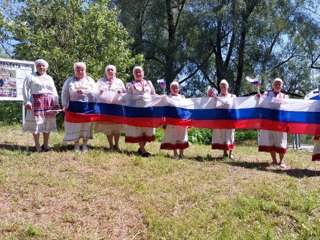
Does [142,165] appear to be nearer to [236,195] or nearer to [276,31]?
[236,195]

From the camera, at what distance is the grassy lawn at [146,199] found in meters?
4.90

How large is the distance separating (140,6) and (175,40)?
266 centimetres

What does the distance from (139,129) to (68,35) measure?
961 cm

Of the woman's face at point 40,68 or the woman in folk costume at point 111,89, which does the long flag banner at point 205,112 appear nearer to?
the woman in folk costume at point 111,89

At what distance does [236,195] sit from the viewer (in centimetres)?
582

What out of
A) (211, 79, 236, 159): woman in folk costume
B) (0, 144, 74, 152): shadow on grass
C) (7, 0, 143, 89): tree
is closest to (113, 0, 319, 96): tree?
(7, 0, 143, 89): tree

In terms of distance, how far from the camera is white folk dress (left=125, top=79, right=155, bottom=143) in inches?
310

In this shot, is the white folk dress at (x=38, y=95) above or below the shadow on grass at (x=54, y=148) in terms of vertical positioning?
above

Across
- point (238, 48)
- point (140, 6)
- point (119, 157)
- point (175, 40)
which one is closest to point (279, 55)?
point (238, 48)

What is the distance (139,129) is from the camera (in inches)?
312

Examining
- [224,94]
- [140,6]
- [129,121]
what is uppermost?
[140,6]

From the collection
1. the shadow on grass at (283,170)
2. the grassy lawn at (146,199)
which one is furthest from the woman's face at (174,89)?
the shadow on grass at (283,170)

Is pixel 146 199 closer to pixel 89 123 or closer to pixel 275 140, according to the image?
pixel 89 123

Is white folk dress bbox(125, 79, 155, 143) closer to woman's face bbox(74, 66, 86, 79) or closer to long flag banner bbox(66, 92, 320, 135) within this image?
long flag banner bbox(66, 92, 320, 135)
